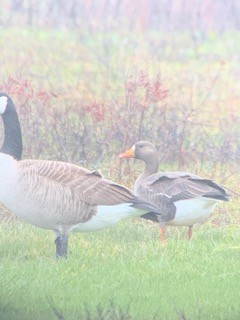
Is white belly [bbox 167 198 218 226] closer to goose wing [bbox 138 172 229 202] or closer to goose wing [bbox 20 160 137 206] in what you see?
goose wing [bbox 138 172 229 202]

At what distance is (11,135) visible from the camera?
951 centimetres

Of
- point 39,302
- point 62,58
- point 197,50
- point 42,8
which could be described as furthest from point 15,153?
point 42,8

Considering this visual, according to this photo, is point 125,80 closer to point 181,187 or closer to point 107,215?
point 181,187

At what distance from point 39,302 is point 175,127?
5.51 meters

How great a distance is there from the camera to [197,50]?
801 inches

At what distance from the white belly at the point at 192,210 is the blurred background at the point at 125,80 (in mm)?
1751

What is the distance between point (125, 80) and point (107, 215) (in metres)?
3.03

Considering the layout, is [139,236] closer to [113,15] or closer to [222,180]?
[222,180]

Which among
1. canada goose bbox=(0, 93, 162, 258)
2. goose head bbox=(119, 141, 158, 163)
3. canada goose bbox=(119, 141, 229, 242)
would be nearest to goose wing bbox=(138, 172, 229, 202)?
canada goose bbox=(119, 141, 229, 242)

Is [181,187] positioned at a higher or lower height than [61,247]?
higher

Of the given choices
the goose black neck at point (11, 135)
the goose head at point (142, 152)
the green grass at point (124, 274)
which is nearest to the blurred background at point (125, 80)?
the goose head at point (142, 152)

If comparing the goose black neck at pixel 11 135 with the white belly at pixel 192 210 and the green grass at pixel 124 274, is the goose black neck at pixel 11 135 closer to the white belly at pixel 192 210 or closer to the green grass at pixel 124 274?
the green grass at pixel 124 274

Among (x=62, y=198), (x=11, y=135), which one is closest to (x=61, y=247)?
(x=62, y=198)

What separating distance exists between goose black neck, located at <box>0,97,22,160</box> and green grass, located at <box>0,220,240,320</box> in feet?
Answer: 2.29
